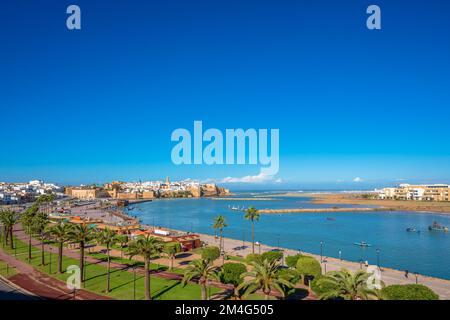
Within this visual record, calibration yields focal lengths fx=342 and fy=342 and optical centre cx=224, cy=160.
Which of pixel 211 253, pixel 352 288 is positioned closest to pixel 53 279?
pixel 211 253

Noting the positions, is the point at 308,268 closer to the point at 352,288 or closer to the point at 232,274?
the point at 232,274

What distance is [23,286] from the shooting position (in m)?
27.9

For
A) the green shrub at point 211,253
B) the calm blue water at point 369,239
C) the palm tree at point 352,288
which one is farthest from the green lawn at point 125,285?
the calm blue water at point 369,239

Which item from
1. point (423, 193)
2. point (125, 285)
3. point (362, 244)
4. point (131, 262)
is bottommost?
point (362, 244)

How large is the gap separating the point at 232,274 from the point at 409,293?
40.1 ft

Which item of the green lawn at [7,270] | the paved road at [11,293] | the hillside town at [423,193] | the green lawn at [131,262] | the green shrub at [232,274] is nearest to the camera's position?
the paved road at [11,293]

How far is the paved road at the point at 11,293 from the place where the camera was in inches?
977

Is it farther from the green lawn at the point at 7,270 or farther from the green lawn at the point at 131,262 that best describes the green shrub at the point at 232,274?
the green lawn at the point at 7,270

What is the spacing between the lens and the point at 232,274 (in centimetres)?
2675

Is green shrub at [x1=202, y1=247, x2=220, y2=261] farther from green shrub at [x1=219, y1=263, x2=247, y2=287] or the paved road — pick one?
the paved road

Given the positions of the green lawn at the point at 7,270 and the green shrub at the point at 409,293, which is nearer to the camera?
the green shrub at the point at 409,293

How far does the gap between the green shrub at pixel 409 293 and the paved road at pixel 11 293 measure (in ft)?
80.0
